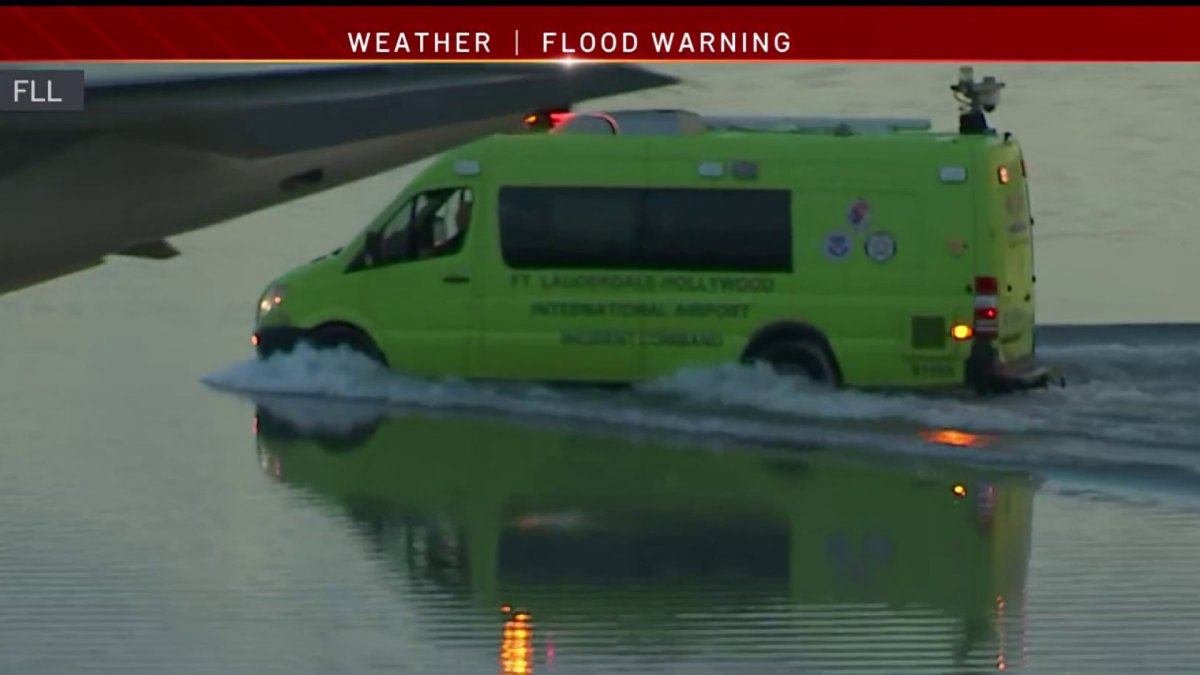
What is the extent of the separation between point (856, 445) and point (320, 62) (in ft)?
34.4

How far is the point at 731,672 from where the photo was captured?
7887mm

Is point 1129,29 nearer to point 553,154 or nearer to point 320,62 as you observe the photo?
point 320,62

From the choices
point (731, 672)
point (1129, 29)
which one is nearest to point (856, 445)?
point (1129, 29)

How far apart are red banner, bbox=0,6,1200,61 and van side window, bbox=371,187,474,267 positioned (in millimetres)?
8265

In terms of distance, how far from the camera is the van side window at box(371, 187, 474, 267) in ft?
58.8

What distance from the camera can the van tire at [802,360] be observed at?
57.2 feet

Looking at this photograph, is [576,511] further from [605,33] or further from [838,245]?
[838,245]

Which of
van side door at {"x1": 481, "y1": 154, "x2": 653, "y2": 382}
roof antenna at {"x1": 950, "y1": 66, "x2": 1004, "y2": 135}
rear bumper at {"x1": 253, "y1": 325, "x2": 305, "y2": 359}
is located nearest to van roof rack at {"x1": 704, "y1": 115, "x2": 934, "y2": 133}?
roof antenna at {"x1": 950, "y1": 66, "x2": 1004, "y2": 135}

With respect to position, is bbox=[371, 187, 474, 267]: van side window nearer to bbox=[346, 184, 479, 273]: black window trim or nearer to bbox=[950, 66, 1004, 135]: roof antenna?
bbox=[346, 184, 479, 273]: black window trim

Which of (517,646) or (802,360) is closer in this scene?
(517,646)

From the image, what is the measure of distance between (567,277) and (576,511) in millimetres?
5664

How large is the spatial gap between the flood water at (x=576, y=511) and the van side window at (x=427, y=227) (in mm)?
954

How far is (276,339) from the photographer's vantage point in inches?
727

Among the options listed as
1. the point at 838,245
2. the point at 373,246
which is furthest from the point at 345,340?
the point at 838,245
